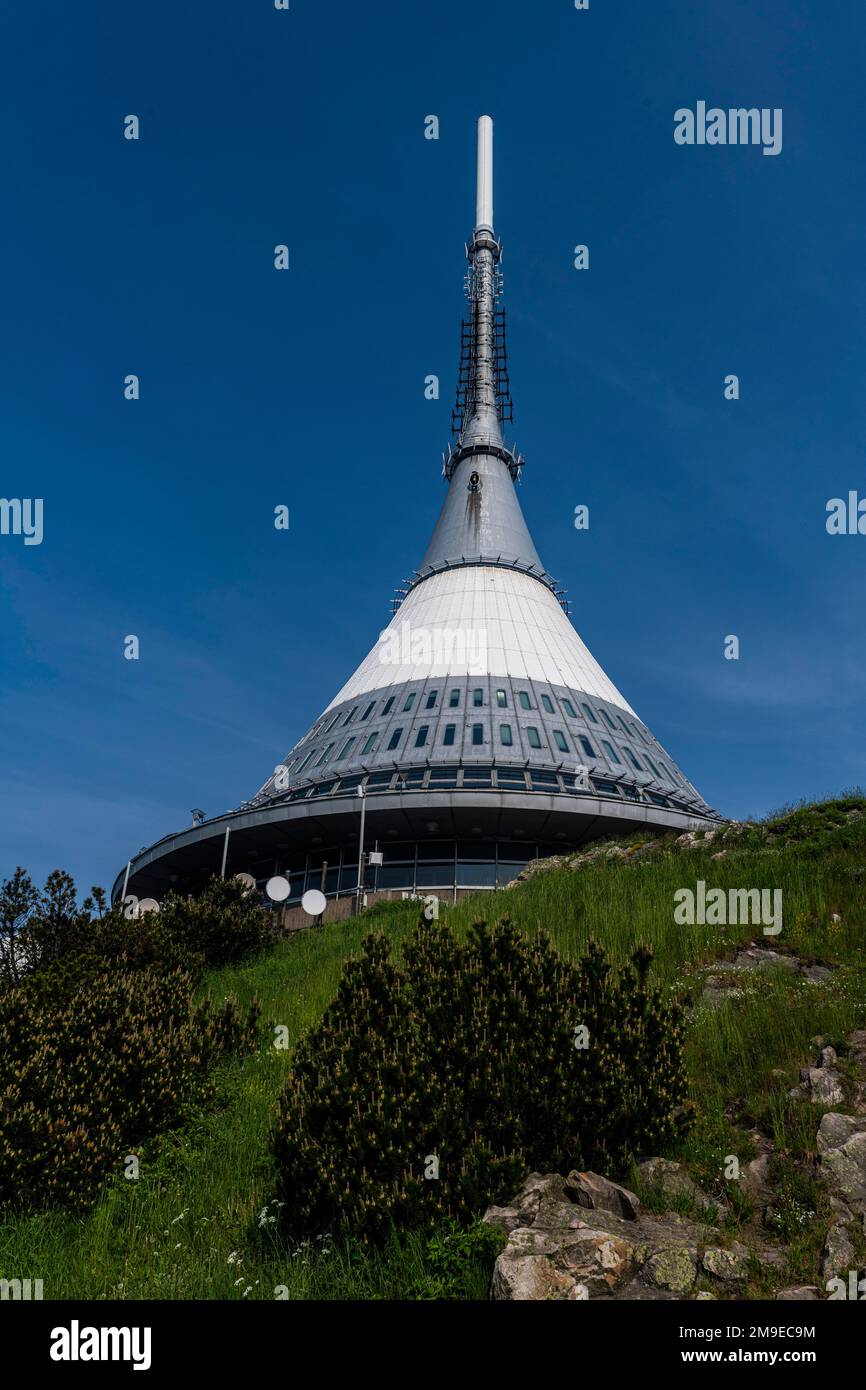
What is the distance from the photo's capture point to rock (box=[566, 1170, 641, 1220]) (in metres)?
7.85

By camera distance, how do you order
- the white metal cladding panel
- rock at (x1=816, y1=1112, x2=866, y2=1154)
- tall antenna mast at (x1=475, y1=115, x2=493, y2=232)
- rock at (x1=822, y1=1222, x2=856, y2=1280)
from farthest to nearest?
tall antenna mast at (x1=475, y1=115, x2=493, y2=232) < the white metal cladding panel < rock at (x1=816, y1=1112, x2=866, y2=1154) < rock at (x1=822, y1=1222, x2=856, y2=1280)

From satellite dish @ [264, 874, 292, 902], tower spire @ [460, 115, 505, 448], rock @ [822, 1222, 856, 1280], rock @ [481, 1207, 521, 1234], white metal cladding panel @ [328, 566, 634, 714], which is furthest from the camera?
tower spire @ [460, 115, 505, 448]

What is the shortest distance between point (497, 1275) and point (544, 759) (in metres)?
27.2

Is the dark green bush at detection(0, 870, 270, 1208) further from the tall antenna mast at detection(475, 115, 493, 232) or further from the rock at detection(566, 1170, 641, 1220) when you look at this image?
the tall antenna mast at detection(475, 115, 493, 232)

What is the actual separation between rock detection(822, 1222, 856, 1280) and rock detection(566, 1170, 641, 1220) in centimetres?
141

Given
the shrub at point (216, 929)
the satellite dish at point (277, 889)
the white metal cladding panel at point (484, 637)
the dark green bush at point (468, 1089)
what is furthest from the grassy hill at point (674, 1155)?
the white metal cladding panel at point (484, 637)

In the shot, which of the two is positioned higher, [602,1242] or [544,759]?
[544,759]

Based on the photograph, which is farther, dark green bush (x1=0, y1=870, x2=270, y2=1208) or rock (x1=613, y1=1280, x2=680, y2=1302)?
dark green bush (x1=0, y1=870, x2=270, y2=1208)

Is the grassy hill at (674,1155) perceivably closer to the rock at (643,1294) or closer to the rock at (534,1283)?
the rock at (534,1283)

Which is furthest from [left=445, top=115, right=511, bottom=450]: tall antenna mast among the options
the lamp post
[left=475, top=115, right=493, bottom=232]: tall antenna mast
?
the lamp post
